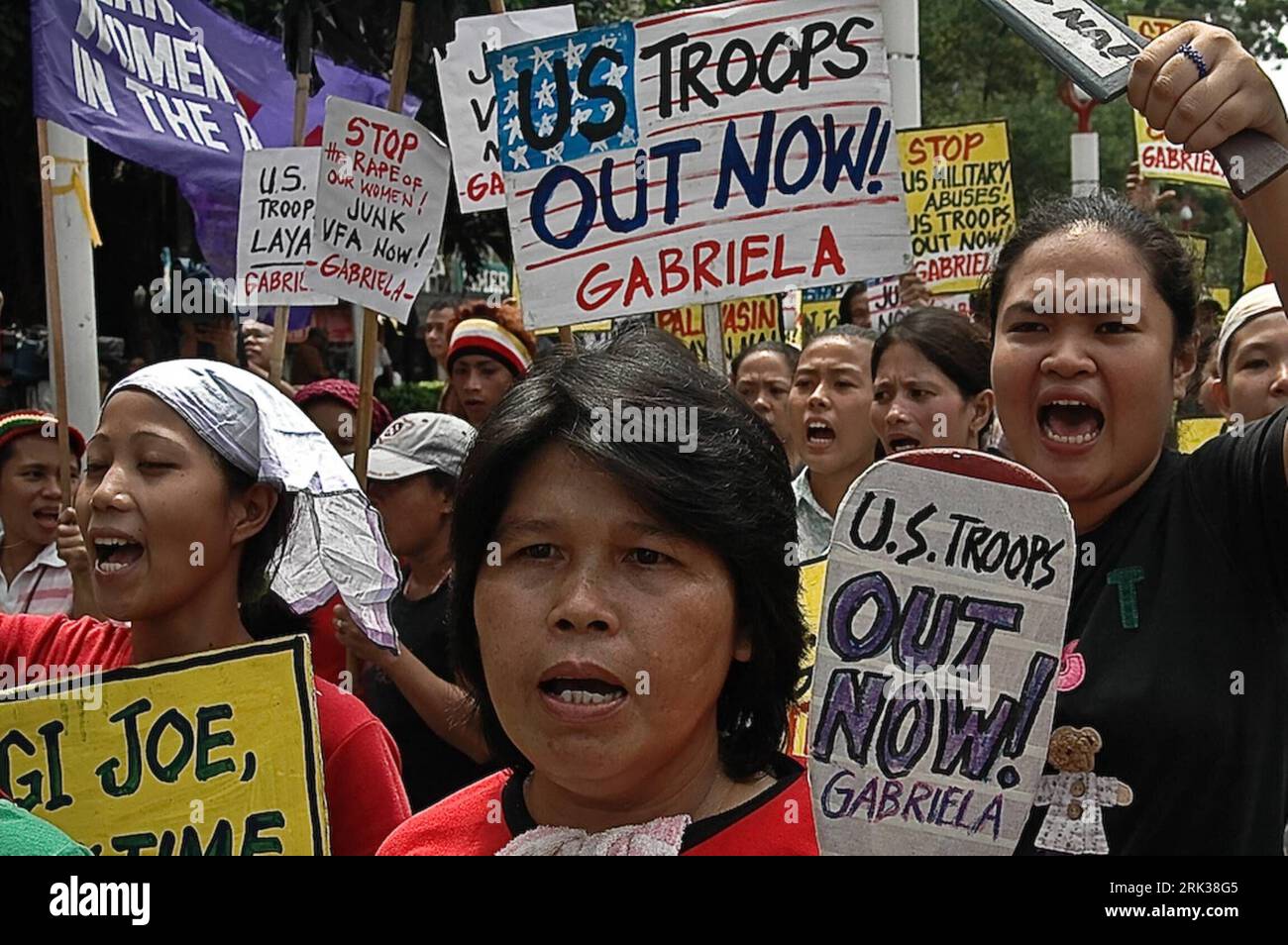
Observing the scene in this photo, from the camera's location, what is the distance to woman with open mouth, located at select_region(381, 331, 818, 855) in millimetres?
1741

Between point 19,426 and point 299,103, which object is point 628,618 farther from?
point 299,103

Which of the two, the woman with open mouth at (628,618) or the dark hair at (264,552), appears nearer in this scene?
the woman with open mouth at (628,618)

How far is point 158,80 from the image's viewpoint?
20.7 ft

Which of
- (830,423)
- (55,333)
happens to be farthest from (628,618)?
(55,333)

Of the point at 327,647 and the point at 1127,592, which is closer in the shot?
the point at 1127,592

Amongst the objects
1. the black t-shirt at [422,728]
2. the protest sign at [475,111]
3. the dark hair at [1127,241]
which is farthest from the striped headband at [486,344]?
the dark hair at [1127,241]

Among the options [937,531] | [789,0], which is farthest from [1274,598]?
[789,0]

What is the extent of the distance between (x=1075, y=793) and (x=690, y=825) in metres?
0.53

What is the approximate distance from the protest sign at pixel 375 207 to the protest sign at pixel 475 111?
0.75 feet

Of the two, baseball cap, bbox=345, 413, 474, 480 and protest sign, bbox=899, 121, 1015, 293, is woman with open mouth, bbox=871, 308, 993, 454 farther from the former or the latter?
protest sign, bbox=899, 121, 1015, 293

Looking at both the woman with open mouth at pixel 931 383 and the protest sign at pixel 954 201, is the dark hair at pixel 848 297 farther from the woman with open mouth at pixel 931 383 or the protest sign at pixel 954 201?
the woman with open mouth at pixel 931 383

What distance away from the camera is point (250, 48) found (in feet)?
25.0

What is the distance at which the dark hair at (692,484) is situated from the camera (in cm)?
179

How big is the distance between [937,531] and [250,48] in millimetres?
6472
